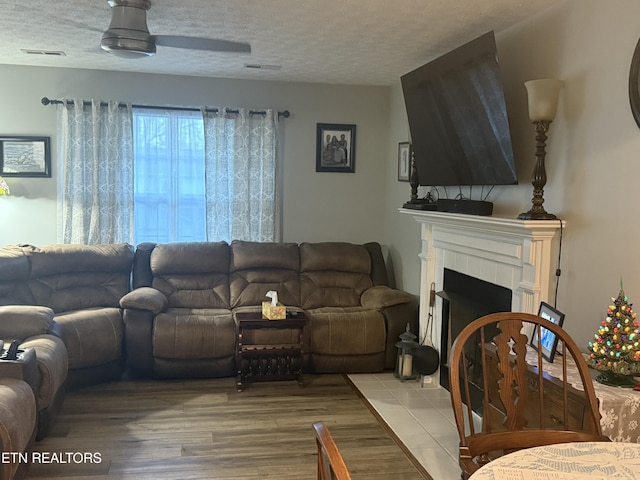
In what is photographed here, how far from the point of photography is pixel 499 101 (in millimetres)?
3207

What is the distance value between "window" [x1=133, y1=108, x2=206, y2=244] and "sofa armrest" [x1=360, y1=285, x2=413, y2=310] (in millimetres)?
1650

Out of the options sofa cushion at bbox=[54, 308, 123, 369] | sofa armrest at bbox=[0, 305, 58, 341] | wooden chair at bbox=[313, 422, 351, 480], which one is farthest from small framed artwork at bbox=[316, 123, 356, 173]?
wooden chair at bbox=[313, 422, 351, 480]

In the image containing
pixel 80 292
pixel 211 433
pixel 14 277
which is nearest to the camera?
pixel 211 433

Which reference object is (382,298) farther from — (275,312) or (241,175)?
(241,175)

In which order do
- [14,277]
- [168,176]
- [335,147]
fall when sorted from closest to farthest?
[14,277] < [168,176] < [335,147]

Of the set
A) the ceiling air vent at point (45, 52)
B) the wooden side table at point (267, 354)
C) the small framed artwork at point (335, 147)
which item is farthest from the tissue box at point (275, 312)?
the ceiling air vent at point (45, 52)

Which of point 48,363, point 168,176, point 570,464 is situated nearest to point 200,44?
point 48,363

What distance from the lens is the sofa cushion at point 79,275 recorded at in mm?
4457

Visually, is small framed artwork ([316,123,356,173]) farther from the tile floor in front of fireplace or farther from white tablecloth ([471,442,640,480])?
white tablecloth ([471,442,640,480])

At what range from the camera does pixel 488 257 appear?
3.62m

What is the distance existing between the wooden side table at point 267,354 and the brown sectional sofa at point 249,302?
2.9 inches

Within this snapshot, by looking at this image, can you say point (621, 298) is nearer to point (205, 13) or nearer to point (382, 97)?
point (205, 13)

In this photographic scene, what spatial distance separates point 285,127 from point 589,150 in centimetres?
319

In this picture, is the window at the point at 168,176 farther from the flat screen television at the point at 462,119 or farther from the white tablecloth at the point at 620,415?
the white tablecloth at the point at 620,415
